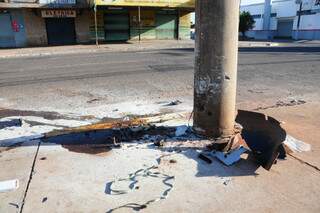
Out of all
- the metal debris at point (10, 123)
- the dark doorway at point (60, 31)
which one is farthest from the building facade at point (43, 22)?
the metal debris at point (10, 123)

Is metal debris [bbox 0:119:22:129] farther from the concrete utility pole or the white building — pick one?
the white building

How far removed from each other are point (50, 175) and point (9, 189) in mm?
412

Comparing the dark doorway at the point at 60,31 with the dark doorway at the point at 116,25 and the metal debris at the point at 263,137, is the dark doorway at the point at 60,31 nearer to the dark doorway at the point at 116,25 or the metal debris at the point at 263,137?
the dark doorway at the point at 116,25

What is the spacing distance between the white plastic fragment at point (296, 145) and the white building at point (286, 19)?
4398cm

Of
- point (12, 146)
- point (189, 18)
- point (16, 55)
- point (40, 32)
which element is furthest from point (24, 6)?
point (12, 146)

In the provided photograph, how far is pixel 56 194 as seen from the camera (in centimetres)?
309

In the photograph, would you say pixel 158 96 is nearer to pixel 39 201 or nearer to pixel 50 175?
pixel 50 175

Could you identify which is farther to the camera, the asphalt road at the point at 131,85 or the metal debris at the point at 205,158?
the asphalt road at the point at 131,85

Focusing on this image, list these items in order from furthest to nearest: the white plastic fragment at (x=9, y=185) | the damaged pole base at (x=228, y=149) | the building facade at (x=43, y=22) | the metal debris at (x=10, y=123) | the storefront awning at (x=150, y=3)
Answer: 1. the building facade at (x=43, y=22)
2. the storefront awning at (x=150, y=3)
3. the metal debris at (x=10, y=123)
4. the damaged pole base at (x=228, y=149)
5. the white plastic fragment at (x=9, y=185)

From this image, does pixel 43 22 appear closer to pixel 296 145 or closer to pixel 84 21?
pixel 84 21

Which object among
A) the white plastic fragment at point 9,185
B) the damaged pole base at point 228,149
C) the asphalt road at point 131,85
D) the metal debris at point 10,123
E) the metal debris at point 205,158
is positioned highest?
the damaged pole base at point 228,149

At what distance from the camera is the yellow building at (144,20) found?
89.3ft

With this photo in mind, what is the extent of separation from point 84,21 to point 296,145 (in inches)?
1008

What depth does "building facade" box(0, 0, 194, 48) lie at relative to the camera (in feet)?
81.6
